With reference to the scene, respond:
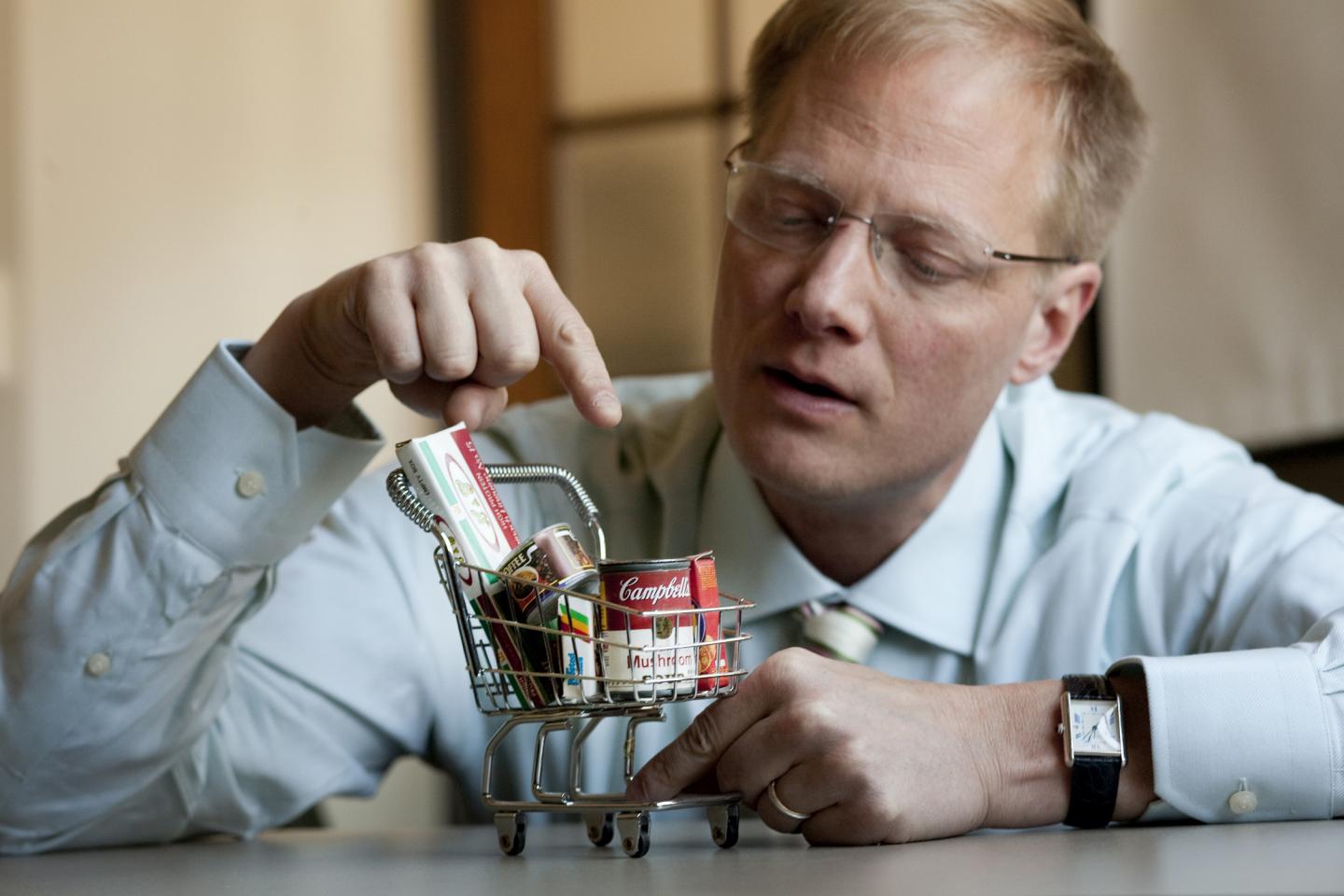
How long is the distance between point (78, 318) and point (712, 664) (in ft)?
6.53

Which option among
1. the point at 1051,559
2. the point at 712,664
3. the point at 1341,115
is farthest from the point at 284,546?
the point at 1341,115

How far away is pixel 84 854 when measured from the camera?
1.24 meters

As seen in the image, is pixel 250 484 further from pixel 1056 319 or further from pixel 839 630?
pixel 1056 319

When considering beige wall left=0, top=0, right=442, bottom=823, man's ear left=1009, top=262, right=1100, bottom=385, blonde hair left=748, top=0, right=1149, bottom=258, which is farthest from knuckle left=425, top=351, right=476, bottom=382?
beige wall left=0, top=0, right=442, bottom=823

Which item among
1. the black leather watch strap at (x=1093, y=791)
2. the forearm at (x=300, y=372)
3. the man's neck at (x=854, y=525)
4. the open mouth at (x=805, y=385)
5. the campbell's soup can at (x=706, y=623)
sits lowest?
the black leather watch strap at (x=1093, y=791)

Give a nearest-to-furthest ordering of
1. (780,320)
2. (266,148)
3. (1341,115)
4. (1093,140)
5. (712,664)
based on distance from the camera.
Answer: (712,664) → (780,320) → (1093,140) → (1341,115) → (266,148)

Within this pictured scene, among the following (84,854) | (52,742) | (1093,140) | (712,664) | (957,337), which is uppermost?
(1093,140)

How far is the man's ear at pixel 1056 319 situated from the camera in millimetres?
1641

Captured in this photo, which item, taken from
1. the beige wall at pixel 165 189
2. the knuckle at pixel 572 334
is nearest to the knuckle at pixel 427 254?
the knuckle at pixel 572 334

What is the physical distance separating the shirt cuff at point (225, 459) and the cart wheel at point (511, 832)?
1.15ft

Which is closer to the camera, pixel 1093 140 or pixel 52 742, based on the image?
pixel 52 742

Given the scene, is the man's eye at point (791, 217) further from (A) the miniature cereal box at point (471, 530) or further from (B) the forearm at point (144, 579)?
(A) the miniature cereal box at point (471, 530)

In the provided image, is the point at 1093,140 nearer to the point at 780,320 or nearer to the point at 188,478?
the point at 780,320

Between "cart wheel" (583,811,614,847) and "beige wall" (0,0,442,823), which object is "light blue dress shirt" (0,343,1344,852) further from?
"beige wall" (0,0,442,823)
